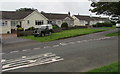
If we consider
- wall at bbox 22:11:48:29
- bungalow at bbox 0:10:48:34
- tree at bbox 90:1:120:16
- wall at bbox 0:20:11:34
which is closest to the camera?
tree at bbox 90:1:120:16

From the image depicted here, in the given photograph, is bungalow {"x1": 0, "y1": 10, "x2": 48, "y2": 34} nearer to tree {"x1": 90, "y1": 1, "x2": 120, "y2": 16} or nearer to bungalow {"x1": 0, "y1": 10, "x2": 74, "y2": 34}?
bungalow {"x1": 0, "y1": 10, "x2": 74, "y2": 34}

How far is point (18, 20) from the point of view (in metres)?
41.8

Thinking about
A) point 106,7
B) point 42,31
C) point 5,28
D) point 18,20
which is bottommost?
point 42,31

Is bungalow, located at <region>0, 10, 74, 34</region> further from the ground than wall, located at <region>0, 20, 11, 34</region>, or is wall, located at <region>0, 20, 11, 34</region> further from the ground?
bungalow, located at <region>0, 10, 74, 34</region>

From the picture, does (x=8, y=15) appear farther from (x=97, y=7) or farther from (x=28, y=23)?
(x=97, y=7)

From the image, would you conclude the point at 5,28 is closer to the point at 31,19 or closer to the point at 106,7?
the point at 31,19

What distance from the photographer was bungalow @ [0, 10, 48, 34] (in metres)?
39.0

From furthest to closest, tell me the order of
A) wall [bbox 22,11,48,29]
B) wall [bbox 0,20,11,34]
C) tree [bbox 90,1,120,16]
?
1. wall [bbox 22,11,48,29]
2. wall [bbox 0,20,11,34]
3. tree [bbox 90,1,120,16]

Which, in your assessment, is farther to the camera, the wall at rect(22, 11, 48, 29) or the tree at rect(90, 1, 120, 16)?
the wall at rect(22, 11, 48, 29)

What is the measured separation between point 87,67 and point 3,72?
191 inches

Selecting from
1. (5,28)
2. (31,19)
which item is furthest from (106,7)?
(5,28)

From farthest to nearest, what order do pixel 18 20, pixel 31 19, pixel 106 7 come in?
1. pixel 31 19
2. pixel 18 20
3. pixel 106 7

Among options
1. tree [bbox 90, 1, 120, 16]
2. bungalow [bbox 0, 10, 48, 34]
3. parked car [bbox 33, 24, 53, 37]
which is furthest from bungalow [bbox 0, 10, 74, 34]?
tree [bbox 90, 1, 120, 16]

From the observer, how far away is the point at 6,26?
129 ft
